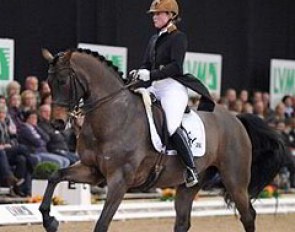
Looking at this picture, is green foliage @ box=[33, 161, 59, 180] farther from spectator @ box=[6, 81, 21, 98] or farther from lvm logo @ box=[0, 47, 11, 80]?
lvm logo @ box=[0, 47, 11, 80]

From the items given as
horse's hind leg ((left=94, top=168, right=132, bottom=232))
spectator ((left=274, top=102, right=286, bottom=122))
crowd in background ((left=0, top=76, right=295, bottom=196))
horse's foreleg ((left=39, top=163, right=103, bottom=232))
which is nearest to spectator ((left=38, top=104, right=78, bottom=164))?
crowd in background ((left=0, top=76, right=295, bottom=196))

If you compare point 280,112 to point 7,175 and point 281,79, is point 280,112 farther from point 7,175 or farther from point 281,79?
point 7,175

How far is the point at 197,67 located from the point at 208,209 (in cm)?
399

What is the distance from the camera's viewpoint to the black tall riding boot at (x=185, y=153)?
7.39 meters

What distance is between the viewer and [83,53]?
7.12 meters

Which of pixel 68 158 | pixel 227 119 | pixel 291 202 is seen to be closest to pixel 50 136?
pixel 68 158

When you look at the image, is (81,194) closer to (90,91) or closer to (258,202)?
(258,202)

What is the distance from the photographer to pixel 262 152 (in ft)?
28.9

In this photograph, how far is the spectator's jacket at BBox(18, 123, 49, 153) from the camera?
453 inches

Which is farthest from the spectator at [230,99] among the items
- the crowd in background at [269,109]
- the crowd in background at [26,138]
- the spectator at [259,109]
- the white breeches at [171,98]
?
the white breeches at [171,98]

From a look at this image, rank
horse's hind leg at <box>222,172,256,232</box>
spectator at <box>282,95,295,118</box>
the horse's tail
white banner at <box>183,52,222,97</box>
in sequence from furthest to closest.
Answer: spectator at <box>282,95,295,118</box> < white banner at <box>183,52,222,97</box> < the horse's tail < horse's hind leg at <box>222,172,256,232</box>

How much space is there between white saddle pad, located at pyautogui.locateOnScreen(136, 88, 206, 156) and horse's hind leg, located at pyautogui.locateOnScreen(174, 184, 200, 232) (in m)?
0.40

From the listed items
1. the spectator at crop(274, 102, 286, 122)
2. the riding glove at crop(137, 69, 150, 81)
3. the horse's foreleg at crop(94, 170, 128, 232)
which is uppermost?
the riding glove at crop(137, 69, 150, 81)

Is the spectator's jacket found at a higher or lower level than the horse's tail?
lower
